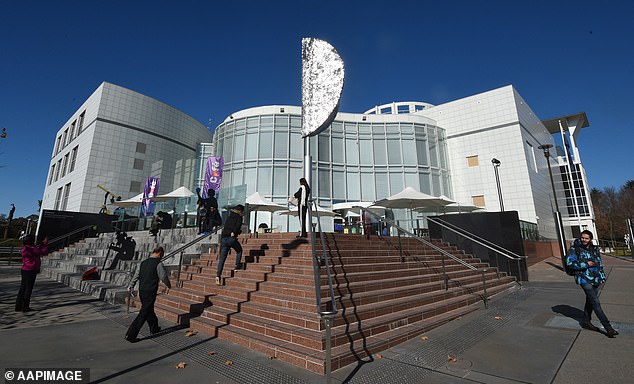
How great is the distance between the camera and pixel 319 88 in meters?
9.53

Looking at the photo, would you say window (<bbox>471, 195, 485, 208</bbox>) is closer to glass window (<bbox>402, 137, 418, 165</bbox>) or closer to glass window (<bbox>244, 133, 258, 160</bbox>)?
glass window (<bbox>402, 137, 418, 165</bbox>)

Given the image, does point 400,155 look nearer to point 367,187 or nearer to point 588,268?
point 367,187

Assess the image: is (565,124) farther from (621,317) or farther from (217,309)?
(217,309)

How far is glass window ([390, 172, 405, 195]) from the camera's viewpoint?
2617cm

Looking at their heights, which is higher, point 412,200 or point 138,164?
point 138,164

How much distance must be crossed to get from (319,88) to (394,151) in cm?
1903

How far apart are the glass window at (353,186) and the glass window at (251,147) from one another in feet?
27.6

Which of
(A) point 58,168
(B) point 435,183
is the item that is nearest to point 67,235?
(A) point 58,168

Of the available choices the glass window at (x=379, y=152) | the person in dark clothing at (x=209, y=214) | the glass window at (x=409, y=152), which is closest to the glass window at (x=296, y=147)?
the glass window at (x=379, y=152)

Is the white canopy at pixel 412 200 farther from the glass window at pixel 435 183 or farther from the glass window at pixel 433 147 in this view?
the glass window at pixel 433 147

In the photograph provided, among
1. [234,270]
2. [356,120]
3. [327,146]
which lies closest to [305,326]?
[234,270]

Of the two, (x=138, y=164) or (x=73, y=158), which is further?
(x=73, y=158)

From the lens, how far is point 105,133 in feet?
96.0

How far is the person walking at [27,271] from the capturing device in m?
7.18
